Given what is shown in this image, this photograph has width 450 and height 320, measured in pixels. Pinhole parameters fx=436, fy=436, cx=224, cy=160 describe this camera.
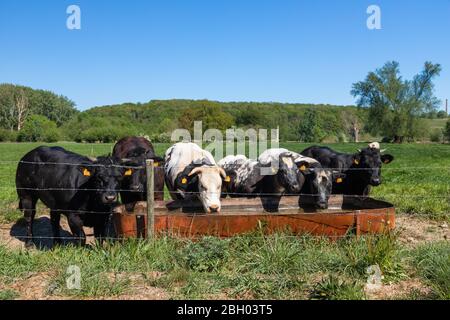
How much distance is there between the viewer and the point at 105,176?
22.4 ft

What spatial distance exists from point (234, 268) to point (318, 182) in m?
2.88

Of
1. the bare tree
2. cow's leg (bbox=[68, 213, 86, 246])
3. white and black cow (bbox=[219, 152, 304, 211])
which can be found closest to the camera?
cow's leg (bbox=[68, 213, 86, 246])

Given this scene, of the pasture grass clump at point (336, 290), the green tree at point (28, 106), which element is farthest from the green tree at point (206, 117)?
the pasture grass clump at point (336, 290)

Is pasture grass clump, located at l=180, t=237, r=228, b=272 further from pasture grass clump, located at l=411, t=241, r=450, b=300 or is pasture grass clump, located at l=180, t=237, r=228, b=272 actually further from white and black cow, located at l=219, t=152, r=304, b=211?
pasture grass clump, located at l=411, t=241, r=450, b=300

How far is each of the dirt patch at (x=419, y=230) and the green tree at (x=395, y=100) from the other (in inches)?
2801

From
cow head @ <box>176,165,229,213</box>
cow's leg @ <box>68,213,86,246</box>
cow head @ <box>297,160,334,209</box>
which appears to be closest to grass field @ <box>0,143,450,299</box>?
cow's leg @ <box>68,213,86,246</box>

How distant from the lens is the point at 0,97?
92312 mm

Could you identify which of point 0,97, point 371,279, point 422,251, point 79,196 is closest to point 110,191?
point 79,196

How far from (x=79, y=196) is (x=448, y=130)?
7592cm

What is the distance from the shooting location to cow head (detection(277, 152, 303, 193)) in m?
8.04

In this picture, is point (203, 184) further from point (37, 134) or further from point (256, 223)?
point (37, 134)

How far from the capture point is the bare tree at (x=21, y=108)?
306 feet

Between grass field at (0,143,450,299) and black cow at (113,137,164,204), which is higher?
black cow at (113,137,164,204)
